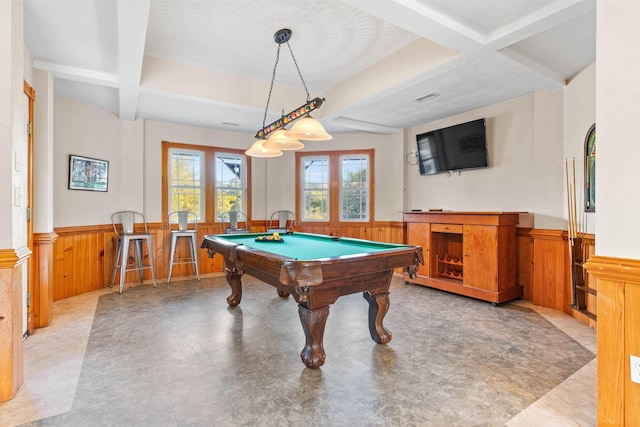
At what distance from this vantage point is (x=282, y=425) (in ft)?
5.71

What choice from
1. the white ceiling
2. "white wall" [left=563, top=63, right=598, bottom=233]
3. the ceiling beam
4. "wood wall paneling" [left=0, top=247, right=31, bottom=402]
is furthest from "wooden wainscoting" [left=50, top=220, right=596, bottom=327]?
"wood wall paneling" [left=0, top=247, right=31, bottom=402]

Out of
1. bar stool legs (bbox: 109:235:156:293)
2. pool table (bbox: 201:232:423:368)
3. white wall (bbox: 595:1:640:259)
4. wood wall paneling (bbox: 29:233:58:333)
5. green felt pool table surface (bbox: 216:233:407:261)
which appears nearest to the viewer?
white wall (bbox: 595:1:640:259)

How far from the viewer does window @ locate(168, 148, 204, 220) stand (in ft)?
18.4

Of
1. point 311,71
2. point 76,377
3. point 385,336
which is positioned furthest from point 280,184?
point 76,377

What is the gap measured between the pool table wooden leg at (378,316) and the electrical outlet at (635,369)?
61.6 inches

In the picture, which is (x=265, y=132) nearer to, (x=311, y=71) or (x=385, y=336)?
(x=311, y=71)

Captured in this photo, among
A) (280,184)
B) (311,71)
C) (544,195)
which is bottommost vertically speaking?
(544,195)

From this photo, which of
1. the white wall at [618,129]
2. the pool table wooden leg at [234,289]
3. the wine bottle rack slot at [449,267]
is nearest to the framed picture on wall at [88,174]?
the pool table wooden leg at [234,289]

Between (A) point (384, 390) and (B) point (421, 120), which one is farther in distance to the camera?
(B) point (421, 120)

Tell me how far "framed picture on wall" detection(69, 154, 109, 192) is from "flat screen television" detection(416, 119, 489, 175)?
4.98 metres

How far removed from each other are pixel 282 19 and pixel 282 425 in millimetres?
3069

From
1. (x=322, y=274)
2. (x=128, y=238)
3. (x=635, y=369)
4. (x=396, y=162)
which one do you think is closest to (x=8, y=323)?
(x=322, y=274)

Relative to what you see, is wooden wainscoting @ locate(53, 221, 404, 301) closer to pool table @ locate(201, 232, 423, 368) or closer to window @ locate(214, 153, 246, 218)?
window @ locate(214, 153, 246, 218)

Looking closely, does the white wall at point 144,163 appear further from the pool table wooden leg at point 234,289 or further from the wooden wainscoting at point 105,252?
Answer: the pool table wooden leg at point 234,289
